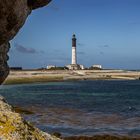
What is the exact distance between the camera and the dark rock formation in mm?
8945

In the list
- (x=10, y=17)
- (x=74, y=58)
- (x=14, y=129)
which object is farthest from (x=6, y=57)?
(x=74, y=58)

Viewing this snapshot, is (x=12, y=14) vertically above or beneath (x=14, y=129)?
above

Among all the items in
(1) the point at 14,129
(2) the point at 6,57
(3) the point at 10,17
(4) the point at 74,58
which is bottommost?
(1) the point at 14,129

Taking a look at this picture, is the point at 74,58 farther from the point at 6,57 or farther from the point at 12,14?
the point at 12,14

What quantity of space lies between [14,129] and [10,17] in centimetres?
426

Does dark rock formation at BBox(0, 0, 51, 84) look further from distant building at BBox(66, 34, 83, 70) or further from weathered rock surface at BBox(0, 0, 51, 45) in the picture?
distant building at BBox(66, 34, 83, 70)

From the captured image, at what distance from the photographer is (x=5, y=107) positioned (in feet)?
20.4

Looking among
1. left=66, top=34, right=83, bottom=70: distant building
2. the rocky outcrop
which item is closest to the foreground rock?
the rocky outcrop

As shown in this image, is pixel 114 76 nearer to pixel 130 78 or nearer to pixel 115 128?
pixel 130 78

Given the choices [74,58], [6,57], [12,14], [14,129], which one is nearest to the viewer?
[14,129]

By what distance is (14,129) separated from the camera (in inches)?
219

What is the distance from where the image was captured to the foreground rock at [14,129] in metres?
5.44

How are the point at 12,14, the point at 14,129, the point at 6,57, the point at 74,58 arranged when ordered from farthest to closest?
the point at 74,58
the point at 6,57
the point at 12,14
the point at 14,129

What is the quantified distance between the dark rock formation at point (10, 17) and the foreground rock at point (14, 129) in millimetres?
3312
